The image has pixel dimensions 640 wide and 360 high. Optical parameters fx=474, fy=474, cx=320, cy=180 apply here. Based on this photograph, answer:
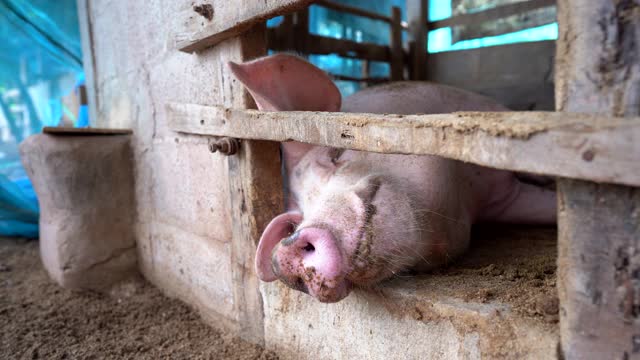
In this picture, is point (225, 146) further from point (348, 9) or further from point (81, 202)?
point (348, 9)

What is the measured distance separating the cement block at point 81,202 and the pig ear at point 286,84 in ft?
4.73

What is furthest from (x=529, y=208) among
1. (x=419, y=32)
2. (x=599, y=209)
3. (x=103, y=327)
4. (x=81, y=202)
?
(x=419, y=32)

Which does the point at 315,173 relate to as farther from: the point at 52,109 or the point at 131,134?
the point at 52,109

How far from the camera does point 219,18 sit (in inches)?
67.6

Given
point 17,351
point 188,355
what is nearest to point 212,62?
point 188,355

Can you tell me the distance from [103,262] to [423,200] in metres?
2.00

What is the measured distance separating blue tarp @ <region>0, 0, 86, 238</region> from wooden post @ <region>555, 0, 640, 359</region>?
3.54 m

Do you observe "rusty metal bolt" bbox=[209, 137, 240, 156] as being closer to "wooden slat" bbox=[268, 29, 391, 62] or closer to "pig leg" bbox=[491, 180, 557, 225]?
"pig leg" bbox=[491, 180, 557, 225]

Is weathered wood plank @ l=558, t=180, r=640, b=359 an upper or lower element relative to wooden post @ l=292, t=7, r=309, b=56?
lower

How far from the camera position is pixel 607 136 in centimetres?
77

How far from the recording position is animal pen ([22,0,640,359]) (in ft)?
2.79

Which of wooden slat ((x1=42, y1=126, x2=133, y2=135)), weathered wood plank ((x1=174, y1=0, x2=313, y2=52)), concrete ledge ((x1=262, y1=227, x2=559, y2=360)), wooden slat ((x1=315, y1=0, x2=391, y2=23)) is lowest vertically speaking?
concrete ledge ((x1=262, y1=227, x2=559, y2=360))

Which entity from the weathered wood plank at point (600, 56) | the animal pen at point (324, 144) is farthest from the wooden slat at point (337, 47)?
the weathered wood plank at point (600, 56)

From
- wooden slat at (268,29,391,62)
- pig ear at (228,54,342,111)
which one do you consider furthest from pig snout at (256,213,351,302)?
wooden slat at (268,29,391,62)
